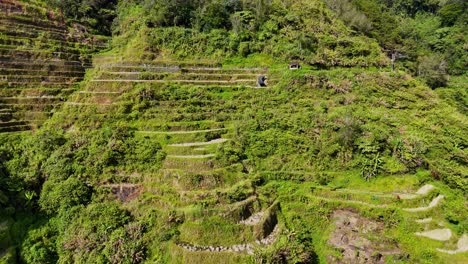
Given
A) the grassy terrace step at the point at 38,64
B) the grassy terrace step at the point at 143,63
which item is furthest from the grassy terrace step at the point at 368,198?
the grassy terrace step at the point at 38,64

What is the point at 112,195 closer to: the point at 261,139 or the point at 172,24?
the point at 261,139

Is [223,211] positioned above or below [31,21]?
below

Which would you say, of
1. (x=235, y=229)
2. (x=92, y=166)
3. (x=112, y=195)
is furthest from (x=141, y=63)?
(x=235, y=229)

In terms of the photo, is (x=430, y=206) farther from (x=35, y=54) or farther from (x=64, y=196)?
(x=35, y=54)

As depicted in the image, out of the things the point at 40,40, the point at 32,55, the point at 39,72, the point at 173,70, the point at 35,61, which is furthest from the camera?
the point at 173,70

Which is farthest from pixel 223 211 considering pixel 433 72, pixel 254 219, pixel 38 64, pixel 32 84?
pixel 433 72
